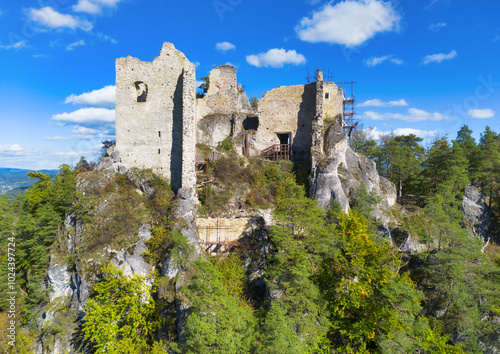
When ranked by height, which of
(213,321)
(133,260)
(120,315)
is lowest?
(120,315)

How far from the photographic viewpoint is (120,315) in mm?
14227

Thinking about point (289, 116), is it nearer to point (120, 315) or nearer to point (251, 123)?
point (251, 123)

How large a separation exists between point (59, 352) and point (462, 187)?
3444 cm

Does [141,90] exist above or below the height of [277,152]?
above

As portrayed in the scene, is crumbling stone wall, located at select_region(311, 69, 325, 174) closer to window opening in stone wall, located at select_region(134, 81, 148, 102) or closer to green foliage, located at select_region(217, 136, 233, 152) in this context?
green foliage, located at select_region(217, 136, 233, 152)

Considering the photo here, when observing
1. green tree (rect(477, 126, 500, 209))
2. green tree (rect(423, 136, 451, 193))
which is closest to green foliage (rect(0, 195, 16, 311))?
green tree (rect(423, 136, 451, 193))

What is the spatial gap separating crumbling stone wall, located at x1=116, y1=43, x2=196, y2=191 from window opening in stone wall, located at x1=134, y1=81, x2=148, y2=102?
0.65 metres

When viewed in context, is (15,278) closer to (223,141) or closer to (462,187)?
(223,141)

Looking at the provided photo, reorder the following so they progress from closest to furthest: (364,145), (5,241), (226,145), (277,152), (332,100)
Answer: (5,241)
(332,100)
(226,145)
(277,152)
(364,145)

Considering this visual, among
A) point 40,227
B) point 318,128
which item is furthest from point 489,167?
point 40,227

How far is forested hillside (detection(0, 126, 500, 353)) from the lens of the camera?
13.4 metres

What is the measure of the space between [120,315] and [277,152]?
58.1 feet

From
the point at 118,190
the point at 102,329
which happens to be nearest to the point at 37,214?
the point at 118,190

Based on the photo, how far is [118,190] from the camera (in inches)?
792
